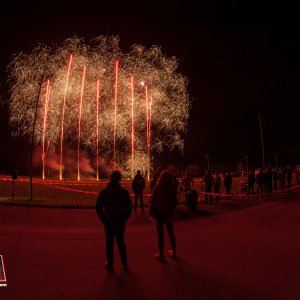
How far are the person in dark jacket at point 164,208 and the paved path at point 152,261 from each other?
1.46ft

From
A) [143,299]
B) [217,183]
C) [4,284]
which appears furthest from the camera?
[217,183]

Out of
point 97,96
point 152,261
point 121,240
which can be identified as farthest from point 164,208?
point 97,96

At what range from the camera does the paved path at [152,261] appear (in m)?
6.78

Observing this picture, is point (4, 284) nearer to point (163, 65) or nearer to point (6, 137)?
point (163, 65)

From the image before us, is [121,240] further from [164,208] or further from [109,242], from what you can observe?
[164,208]

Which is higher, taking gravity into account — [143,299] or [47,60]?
[47,60]

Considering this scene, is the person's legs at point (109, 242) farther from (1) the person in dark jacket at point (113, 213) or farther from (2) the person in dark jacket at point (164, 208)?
(2) the person in dark jacket at point (164, 208)

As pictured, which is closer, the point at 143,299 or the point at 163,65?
the point at 143,299

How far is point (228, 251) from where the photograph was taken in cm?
992

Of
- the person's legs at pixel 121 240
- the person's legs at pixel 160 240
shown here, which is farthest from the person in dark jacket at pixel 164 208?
the person's legs at pixel 121 240

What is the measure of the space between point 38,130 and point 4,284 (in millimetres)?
32504

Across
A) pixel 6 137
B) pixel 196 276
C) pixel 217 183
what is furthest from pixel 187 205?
pixel 6 137

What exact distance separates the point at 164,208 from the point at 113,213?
1399mm

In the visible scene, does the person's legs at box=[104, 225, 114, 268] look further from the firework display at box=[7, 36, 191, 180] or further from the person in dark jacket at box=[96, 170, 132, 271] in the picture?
the firework display at box=[7, 36, 191, 180]
